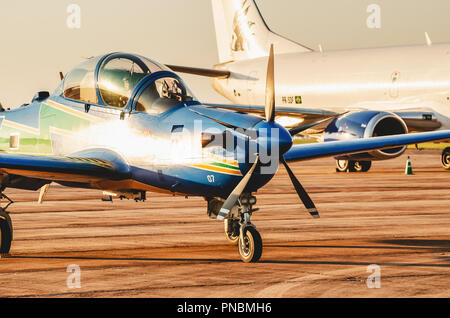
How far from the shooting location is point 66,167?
37.9 feet

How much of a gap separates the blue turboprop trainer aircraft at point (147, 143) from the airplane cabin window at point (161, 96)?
2 centimetres

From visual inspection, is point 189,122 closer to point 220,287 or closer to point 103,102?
point 103,102

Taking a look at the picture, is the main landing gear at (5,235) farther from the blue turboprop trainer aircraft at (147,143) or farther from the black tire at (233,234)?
the black tire at (233,234)

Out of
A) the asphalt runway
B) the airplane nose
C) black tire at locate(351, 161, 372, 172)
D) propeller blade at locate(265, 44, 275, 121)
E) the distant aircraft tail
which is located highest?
the distant aircraft tail

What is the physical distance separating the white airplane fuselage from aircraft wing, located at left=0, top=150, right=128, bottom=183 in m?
22.3

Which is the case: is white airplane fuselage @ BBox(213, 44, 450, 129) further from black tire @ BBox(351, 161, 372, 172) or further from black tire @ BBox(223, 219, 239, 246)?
black tire @ BBox(223, 219, 239, 246)

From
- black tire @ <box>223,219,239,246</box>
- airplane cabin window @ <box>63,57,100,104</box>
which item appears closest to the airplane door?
airplane cabin window @ <box>63,57,100,104</box>

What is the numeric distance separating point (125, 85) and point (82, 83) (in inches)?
41.3

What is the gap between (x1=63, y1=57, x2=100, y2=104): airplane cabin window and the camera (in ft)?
42.5

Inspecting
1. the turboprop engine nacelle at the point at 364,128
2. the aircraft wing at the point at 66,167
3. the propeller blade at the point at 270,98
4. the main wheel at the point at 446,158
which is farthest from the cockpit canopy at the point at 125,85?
the main wheel at the point at 446,158

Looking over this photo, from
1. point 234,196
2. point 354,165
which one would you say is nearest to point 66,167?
point 234,196

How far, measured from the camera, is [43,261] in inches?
458
